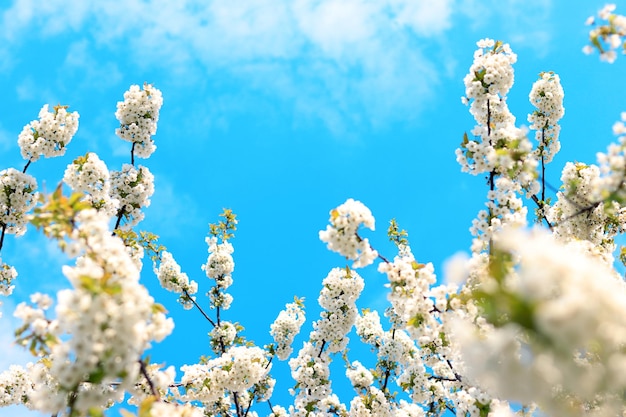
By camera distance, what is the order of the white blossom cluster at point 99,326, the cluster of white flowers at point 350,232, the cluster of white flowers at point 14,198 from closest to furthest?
the white blossom cluster at point 99,326
the cluster of white flowers at point 350,232
the cluster of white flowers at point 14,198

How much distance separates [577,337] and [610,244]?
1089 cm

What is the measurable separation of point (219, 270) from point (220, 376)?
584 cm

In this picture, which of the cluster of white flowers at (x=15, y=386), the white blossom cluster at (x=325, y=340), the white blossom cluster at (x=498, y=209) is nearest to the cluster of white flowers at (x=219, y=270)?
the white blossom cluster at (x=325, y=340)

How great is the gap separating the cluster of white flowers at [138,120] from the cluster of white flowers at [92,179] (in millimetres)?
1455

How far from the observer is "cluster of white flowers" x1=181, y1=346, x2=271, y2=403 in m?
11.6

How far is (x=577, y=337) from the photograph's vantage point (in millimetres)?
2541

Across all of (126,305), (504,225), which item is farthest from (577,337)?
(504,225)

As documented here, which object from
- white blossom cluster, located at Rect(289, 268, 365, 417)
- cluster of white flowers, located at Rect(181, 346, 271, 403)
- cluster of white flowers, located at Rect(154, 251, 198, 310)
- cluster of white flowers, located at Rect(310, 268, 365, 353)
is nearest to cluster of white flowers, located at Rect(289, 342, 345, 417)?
white blossom cluster, located at Rect(289, 268, 365, 417)

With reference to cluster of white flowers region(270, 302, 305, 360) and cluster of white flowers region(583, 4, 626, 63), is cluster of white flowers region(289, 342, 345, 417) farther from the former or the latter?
cluster of white flowers region(583, 4, 626, 63)

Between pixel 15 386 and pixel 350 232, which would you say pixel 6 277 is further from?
pixel 350 232

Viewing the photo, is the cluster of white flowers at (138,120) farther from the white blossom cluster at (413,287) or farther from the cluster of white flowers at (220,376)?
the white blossom cluster at (413,287)

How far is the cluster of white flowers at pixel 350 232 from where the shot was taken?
23.5 feet

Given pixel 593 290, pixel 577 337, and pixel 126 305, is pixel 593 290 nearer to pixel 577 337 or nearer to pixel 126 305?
pixel 577 337

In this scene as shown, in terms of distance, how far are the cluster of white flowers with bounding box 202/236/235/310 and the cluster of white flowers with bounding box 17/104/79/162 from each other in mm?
6600
